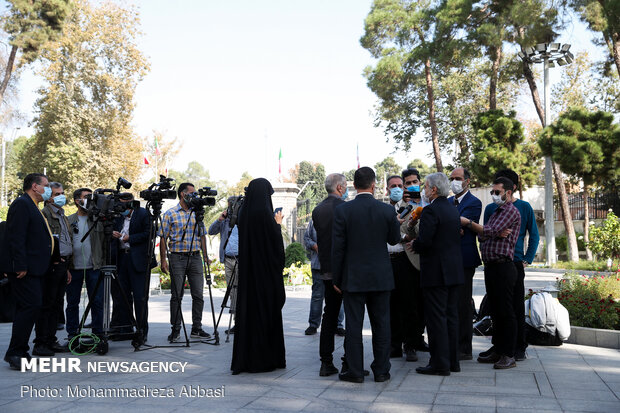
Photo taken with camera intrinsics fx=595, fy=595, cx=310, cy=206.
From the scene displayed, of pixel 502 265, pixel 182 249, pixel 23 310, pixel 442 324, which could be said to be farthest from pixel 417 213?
pixel 23 310

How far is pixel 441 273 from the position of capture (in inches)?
237

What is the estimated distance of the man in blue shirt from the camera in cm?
652

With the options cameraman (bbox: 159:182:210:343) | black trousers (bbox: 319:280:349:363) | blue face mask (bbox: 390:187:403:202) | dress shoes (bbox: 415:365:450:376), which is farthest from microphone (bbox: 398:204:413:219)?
cameraman (bbox: 159:182:210:343)

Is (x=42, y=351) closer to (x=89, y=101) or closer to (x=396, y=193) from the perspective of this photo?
(x=396, y=193)

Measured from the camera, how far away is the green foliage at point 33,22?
1158 inches

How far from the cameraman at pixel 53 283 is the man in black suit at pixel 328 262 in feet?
11.2

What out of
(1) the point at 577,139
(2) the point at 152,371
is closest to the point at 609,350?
(2) the point at 152,371

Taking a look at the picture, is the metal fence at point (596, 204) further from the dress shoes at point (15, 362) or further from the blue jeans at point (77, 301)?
the dress shoes at point (15, 362)

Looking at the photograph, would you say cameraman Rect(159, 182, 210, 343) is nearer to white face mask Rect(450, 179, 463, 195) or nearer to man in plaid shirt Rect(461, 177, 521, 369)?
white face mask Rect(450, 179, 463, 195)

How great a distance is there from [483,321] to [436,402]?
3.96m

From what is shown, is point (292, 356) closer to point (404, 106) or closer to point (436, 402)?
point (436, 402)

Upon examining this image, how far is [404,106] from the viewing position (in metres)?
37.8

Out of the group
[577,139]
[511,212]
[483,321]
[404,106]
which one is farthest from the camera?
[404,106]

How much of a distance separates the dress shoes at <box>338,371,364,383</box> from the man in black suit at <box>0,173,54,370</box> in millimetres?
3420
